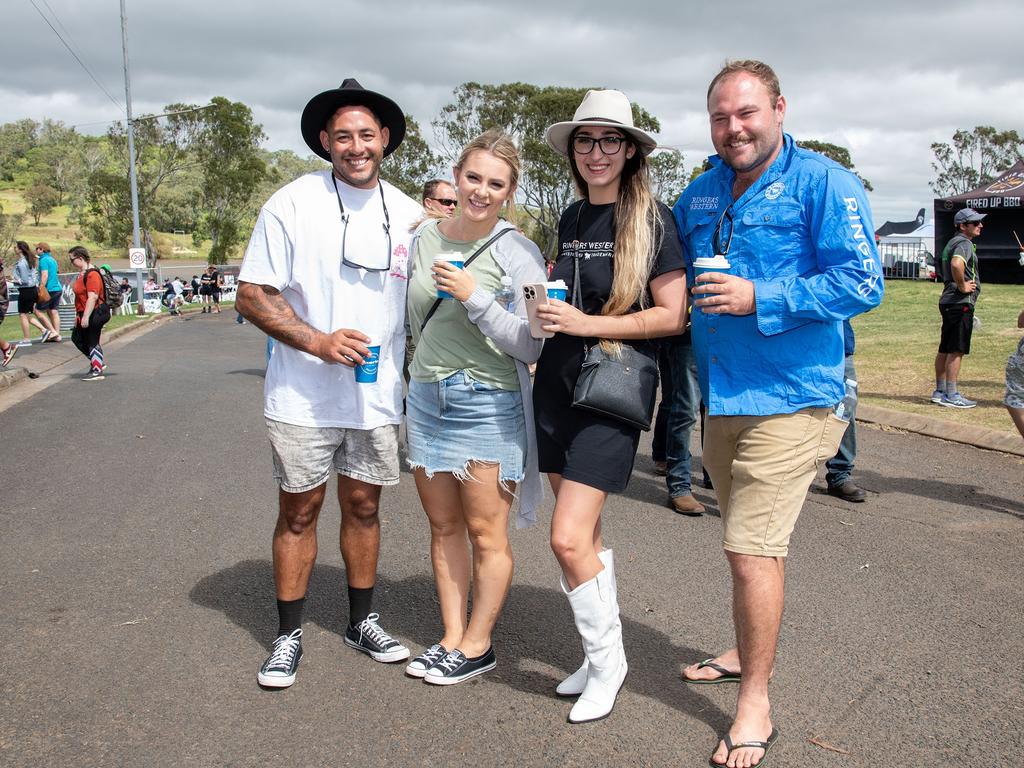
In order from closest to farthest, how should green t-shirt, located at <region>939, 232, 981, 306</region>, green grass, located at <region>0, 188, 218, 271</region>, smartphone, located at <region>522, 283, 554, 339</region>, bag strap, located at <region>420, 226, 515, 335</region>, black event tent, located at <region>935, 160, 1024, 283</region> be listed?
smartphone, located at <region>522, 283, 554, 339</region> → bag strap, located at <region>420, 226, 515, 335</region> → green t-shirt, located at <region>939, 232, 981, 306</region> → black event tent, located at <region>935, 160, 1024, 283</region> → green grass, located at <region>0, 188, 218, 271</region>

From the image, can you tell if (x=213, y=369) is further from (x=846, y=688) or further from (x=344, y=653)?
(x=846, y=688)

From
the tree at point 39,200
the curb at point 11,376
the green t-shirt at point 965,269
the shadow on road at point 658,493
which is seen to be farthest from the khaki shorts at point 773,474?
the tree at point 39,200

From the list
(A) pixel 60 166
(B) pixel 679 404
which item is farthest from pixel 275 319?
(A) pixel 60 166

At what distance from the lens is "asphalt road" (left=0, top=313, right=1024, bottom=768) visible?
304 centimetres

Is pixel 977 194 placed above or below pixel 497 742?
above

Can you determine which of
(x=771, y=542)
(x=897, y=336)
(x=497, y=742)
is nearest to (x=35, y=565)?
(x=497, y=742)

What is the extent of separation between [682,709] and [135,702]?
74.9 inches

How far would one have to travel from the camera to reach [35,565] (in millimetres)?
4816

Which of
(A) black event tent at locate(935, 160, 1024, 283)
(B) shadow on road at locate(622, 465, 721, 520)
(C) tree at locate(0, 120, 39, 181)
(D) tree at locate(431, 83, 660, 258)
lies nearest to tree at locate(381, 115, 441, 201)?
(D) tree at locate(431, 83, 660, 258)

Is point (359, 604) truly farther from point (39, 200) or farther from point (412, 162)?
point (39, 200)

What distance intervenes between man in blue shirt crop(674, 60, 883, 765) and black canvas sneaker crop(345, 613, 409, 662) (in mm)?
1314

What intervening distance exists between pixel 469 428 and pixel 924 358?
36.3ft

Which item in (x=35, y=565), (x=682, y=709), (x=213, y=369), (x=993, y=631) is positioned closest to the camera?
(x=682, y=709)

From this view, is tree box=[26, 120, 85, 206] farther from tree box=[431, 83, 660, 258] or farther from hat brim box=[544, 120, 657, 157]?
hat brim box=[544, 120, 657, 157]
